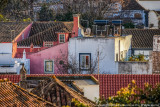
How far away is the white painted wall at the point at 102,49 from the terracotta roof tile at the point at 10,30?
962 cm

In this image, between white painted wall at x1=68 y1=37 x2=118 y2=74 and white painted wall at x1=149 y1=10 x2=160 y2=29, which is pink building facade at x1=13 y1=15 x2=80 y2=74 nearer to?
white painted wall at x1=68 y1=37 x2=118 y2=74

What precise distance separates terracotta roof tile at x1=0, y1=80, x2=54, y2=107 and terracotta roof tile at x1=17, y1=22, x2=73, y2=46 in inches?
964

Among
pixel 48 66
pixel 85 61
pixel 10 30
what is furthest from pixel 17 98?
pixel 10 30

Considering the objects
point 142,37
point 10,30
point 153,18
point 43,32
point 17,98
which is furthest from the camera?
point 153,18

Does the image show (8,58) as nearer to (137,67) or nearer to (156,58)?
(137,67)

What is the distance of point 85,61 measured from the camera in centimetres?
3550

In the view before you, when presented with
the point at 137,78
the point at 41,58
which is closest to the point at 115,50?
the point at 41,58

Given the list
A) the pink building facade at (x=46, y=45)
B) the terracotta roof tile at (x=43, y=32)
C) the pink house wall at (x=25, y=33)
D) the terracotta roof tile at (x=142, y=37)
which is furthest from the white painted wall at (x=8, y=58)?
the terracotta roof tile at (x=142, y=37)

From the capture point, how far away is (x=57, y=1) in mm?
69125

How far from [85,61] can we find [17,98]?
1710 centimetres

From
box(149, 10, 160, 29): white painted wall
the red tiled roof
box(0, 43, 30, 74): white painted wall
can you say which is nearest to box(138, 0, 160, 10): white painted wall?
box(149, 10, 160, 29): white painted wall

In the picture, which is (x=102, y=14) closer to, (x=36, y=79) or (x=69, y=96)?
(x=36, y=79)

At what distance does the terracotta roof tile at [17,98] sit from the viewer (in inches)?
718

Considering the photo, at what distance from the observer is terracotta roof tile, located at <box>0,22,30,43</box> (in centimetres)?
4465
